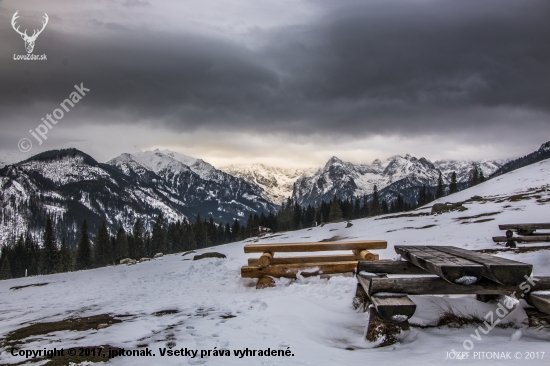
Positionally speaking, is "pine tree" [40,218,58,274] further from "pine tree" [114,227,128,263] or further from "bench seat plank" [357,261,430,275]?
A: "bench seat plank" [357,261,430,275]

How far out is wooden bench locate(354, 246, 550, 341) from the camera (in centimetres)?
385

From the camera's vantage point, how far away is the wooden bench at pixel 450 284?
385 cm

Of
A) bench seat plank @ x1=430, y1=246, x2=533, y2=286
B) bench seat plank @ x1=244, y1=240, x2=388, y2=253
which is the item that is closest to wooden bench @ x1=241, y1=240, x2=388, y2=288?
bench seat plank @ x1=244, y1=240, x2=388, y2=253

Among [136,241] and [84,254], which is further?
[136,241]

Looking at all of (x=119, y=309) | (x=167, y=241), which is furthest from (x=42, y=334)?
(x=167, y=241)

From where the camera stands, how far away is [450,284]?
4.43 metres

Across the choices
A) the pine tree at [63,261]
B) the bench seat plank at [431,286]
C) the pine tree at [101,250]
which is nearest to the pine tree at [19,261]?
the pine tree at [63,261]

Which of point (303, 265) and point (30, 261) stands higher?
point (303, 265)

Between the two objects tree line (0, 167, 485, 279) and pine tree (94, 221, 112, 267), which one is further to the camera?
pine tree (94, 221, 112, 267)

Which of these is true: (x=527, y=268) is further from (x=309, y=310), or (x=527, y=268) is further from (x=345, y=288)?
(x=345, y=288)

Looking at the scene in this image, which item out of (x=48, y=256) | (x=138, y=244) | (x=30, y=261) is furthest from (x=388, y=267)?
(x=30, y=261)

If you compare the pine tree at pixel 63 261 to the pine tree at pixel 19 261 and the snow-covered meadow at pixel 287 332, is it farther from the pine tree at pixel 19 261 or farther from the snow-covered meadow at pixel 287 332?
the snow-covered meadow at pixel 287 332

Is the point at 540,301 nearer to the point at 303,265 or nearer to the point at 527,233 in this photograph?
the point at 303,265

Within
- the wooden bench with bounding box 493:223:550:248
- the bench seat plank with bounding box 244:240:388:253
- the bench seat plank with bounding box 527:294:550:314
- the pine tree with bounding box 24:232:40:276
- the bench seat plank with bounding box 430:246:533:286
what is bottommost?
the pine tree with bounding box 24:232:40:276
